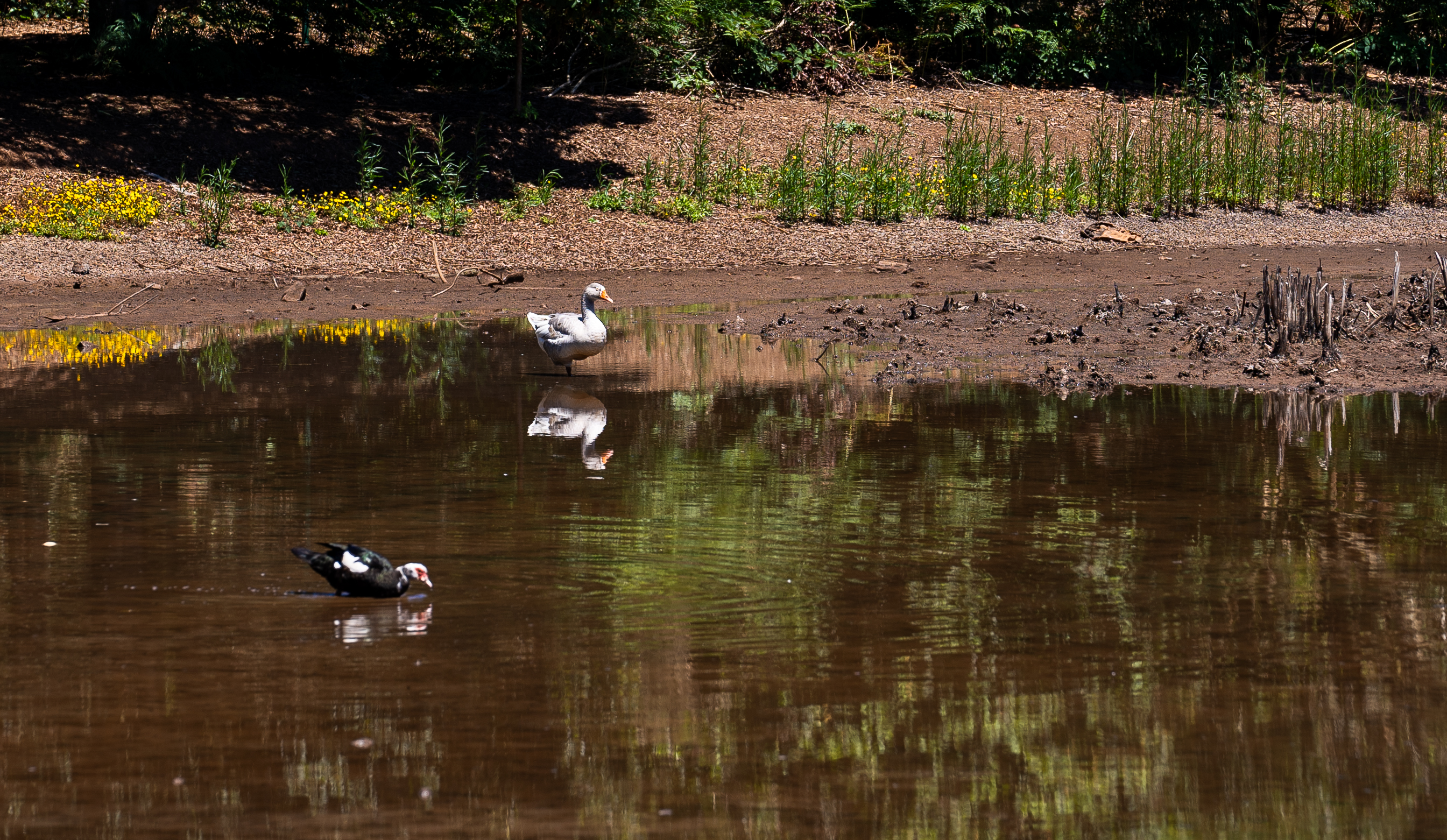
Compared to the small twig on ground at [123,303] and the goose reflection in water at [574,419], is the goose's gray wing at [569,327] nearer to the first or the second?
the goose reflection in water at [574,419]

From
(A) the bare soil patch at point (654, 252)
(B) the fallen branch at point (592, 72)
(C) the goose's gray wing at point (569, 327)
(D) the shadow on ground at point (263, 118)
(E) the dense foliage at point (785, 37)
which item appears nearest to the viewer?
(C) the goose's gray wing at point (569, 327)

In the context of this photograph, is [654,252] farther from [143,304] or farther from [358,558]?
[358,558]

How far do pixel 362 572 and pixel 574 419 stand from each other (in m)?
4.54

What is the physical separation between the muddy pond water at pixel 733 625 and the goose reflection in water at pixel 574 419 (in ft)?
0.27

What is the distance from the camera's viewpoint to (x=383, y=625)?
5770 millimetres

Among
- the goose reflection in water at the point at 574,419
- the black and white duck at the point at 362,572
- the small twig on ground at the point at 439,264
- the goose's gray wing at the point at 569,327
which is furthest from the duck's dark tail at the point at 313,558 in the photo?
the small twig on ground at the point at 439,264

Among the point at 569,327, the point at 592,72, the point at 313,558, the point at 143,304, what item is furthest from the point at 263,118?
the point at 313,558

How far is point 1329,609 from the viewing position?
5883 millimetres

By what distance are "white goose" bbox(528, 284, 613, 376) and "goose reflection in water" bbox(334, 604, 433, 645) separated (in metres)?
6.32

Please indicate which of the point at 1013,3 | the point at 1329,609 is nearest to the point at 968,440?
the point at 1329,609

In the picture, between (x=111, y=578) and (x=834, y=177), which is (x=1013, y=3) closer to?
(x=834, y=177)

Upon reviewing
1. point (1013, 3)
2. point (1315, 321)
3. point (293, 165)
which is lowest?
point (1315, 321)

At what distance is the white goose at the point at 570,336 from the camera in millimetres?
12180

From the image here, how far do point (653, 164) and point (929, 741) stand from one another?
61.3ft
